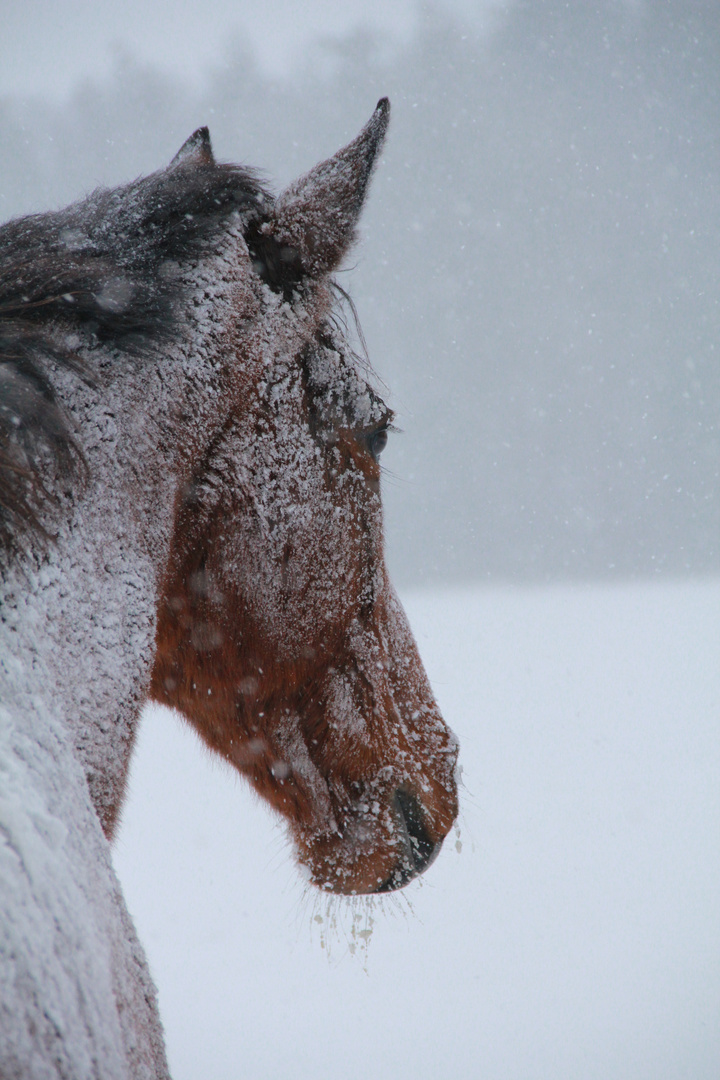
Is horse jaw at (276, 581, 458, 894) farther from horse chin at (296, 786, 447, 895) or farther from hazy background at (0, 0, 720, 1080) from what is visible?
hazy background at (0, 0, 720, 1080)

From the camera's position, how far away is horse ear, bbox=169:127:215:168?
4.33 feet

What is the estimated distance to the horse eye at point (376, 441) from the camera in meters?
1.19

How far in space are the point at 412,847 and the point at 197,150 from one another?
1.54 meters

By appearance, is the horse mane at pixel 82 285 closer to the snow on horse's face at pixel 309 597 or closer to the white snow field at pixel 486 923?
the snow on horse's face at pixel 309 597

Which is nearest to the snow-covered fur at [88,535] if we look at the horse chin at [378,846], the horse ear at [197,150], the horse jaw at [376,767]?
the horse ear at [197,150]

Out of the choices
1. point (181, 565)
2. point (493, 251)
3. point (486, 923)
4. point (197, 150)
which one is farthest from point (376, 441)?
point (493, 251)

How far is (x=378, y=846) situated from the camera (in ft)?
4.29

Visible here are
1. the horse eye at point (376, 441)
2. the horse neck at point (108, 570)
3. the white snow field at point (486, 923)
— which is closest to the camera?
the horse neck at point (108, 570)

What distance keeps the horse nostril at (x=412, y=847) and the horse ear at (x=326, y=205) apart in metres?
1.04

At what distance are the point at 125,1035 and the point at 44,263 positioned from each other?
867 millimetres

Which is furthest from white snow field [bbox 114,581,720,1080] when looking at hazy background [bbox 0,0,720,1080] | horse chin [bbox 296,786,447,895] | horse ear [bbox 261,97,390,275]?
horse ear [bbox 261,97,390,275]

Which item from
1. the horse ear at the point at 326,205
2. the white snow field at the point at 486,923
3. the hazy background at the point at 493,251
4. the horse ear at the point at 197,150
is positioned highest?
the hazy background at the point at 493,251

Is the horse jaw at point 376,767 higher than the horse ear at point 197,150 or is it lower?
lower

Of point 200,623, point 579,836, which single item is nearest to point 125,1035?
point 200,623
